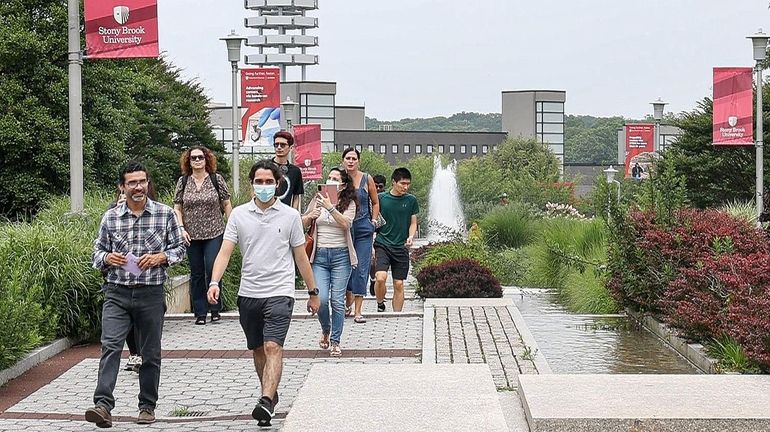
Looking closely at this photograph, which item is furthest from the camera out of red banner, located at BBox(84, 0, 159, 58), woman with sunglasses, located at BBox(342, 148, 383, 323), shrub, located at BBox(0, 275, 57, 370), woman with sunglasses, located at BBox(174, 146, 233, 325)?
red banner, located at BBox(84, 0, 159, 58)

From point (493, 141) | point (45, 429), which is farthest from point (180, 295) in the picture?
point (493, 141)

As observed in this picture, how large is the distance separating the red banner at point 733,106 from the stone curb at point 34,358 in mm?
20369

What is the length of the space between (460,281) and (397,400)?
9.57m

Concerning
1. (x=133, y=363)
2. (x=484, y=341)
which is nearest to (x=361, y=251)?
(x=484, y=341)

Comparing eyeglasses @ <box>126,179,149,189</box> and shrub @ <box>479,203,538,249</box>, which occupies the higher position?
eyeglasses @ <box>126,179,149,189</box>

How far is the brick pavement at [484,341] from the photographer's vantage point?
10.2 metres

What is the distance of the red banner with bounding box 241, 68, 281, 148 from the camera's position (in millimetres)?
30906

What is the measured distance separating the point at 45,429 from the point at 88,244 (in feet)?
16.0

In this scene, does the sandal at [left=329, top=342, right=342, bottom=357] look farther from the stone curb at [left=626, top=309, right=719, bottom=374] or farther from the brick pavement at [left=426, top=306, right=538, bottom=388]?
the stone curb at [left=626, top=309, right=719, bottom=374]

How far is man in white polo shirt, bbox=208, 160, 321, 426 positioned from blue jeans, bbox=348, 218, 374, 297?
14.9 ft

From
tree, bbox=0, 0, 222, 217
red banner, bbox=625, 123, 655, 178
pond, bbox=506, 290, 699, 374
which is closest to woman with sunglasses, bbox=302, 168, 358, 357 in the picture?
pond, bbox=506, 290, 699, 374

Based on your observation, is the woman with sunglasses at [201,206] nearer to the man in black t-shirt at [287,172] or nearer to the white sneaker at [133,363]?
the man in black t-shirt at [287,172]

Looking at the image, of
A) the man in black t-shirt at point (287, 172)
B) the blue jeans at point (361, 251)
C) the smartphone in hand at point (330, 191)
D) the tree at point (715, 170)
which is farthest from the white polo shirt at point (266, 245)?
the tree at point (715, 170)

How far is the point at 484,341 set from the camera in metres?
11.9
